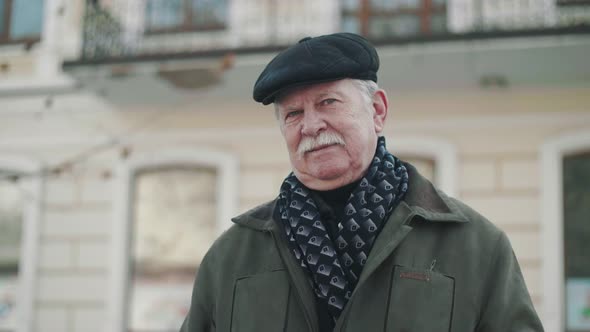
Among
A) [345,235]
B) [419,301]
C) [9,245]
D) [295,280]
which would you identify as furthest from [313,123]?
[9,245]

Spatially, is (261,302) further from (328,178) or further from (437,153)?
(437,153)

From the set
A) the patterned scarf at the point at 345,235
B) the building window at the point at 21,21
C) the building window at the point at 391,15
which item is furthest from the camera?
the building window at the point at 21,21

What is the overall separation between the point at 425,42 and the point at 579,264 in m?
2.66

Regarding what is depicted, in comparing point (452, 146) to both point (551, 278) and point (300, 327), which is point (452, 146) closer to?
point (551, 278)

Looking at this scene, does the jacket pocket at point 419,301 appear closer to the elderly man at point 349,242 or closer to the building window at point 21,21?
the elderly man at point 349,242

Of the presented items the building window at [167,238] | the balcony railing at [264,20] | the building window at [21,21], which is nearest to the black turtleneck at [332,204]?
the balcony railing at [264,20]

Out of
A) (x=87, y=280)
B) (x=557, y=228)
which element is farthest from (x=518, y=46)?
(x=87, y=280)

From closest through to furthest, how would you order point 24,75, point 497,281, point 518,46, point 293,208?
1. point 497,281
2. point 293,208
3. point 518,46
4. point 24,75

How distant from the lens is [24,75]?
993 centimetres

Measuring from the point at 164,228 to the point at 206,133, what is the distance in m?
1.21

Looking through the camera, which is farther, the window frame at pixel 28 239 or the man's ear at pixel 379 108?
the window frame at pixel 28 239

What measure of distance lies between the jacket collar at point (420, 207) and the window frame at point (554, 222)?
6172mm

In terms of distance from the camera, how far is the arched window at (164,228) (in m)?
9.13

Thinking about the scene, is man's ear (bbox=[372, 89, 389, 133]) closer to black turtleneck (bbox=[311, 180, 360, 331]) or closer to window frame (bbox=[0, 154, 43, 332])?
black turtleneck (bbox=[311, 180, 360, 331])
